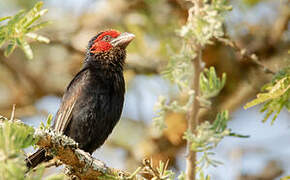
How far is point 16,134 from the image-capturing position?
231 cm

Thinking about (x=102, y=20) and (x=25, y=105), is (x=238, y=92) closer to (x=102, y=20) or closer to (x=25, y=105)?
(x=102, y=20)

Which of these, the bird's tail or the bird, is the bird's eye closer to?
the bird

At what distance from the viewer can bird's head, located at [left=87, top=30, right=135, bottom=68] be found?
16.9ft

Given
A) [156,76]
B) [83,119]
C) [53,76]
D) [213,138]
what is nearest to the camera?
[213,138]

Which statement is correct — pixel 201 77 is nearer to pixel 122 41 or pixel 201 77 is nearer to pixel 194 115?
pixel 194 115

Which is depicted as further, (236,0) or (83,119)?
(236,0)

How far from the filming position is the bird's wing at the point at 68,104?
455 centimetres

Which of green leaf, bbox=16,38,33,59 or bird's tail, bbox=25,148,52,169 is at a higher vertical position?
green leaf, bbox=16,38,33,59

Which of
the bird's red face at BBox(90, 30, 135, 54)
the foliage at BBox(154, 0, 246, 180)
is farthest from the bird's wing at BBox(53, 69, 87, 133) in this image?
the foliage at BBox(154, 0, 246, 180)

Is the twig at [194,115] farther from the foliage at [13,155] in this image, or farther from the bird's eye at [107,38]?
the bird's eye at [107,38]

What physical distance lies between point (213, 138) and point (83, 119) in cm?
162

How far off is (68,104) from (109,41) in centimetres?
111

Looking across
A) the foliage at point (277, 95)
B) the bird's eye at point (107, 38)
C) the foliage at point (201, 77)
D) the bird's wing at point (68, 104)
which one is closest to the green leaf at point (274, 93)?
the foliage at point (277, 95)

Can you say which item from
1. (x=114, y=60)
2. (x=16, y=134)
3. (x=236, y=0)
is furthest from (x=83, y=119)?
(x=236, y=0)
